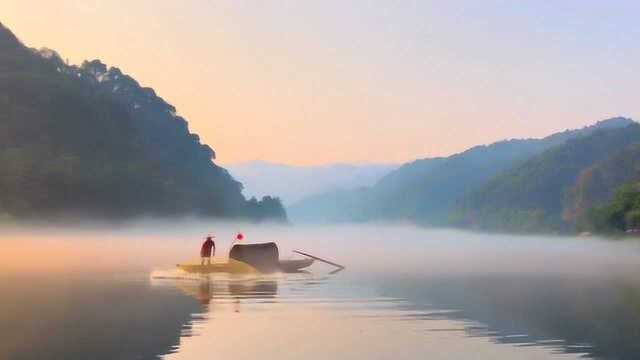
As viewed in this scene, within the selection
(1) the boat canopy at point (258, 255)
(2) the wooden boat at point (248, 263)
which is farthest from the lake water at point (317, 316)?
(1) the boat canopy at point (258, 255)

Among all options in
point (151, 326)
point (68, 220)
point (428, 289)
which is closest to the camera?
point (151, 326)

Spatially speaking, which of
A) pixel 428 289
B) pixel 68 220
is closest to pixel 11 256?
pixel 428 289

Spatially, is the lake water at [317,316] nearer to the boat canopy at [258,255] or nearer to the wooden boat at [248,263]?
the wooden boat at [248,263]

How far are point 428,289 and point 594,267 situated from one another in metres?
27.5

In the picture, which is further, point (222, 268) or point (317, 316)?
point (222, 268)

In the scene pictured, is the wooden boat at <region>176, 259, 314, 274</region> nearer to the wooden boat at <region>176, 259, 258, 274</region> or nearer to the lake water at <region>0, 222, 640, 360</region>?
the wooden boat at <region>176, 259, 258, 274</region>

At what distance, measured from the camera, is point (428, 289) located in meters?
47.0

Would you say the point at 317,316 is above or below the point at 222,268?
below

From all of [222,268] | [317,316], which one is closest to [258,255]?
[222,268]

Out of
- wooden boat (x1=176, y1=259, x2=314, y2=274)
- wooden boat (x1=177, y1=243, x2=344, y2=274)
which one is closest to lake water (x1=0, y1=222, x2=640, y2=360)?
wooden boat (x1=176, y1=259, x2=314, y2=274)

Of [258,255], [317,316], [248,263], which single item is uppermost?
[258,255]

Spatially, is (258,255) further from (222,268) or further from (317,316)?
(317,316)

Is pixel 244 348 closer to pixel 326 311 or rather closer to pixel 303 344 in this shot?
pixel 303 344

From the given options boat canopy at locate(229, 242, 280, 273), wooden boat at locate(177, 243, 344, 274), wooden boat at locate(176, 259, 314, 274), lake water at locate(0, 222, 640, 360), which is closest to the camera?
lake water at locate(0, 222, 640, 360)
